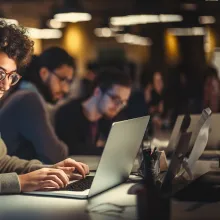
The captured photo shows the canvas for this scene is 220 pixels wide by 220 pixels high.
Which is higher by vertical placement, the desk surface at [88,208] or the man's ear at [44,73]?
the man's ear at [44,73]

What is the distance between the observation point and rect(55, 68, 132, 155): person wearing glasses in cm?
407

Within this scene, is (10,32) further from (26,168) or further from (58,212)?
(58,212)

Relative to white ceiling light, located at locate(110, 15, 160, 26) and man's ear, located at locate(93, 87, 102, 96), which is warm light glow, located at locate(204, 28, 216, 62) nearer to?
white ceiling light, located at locate(110, 15, 160, 26)

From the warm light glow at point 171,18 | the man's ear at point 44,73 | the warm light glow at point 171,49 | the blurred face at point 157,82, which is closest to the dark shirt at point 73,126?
the man's ear at point 44,73

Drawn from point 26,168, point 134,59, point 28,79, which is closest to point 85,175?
point 26,168

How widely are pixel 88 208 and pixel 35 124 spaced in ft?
5.15

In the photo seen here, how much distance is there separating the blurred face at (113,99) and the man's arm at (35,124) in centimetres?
76

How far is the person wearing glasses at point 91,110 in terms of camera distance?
160 inches

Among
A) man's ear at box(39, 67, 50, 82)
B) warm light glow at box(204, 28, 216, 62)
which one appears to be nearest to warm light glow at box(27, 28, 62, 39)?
warm light glow at box(204, 28, 216, 62)

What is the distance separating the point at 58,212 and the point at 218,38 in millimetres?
11927

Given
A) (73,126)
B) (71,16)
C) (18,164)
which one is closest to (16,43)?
(18,164)

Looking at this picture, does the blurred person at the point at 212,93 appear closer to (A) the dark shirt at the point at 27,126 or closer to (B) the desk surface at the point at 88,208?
(A) the dark shirt at the point at 27,126

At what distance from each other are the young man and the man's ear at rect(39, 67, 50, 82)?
4.07ft

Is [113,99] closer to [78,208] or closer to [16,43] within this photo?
[16,43]
